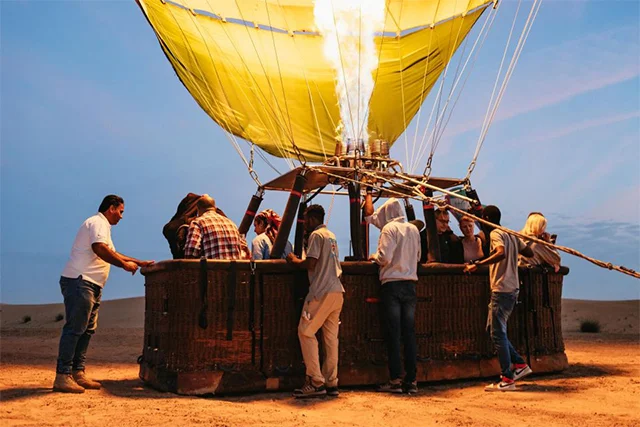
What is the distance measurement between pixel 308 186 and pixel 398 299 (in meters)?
2.68

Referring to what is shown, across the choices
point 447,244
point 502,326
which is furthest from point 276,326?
point 447,244

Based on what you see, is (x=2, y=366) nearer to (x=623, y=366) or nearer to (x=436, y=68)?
(x=623, y=366)

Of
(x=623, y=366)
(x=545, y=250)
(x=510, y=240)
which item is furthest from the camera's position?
(x=623, y=366)

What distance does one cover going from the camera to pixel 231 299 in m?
5.78

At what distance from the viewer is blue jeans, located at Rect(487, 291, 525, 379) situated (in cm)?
634

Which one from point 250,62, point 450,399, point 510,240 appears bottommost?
point 450,399

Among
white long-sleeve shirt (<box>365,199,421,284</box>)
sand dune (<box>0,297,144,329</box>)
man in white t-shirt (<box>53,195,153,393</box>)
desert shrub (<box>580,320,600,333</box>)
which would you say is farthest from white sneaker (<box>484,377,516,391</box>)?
sand dune (<box>0,297,144,329</box>)

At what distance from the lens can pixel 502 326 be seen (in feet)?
21.1

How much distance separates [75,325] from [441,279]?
3.30 meters

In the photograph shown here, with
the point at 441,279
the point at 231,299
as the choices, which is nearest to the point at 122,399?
the point at 231,299

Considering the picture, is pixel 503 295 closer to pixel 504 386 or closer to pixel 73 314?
pixel 504 386

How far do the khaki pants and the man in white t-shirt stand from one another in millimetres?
1516

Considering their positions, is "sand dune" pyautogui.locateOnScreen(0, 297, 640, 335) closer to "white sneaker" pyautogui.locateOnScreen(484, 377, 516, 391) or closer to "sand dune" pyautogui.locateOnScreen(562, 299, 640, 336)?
"sand dune" pyautogui.locateOnScreen(562, 299, 640, 336)

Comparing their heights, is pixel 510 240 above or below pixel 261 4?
below
